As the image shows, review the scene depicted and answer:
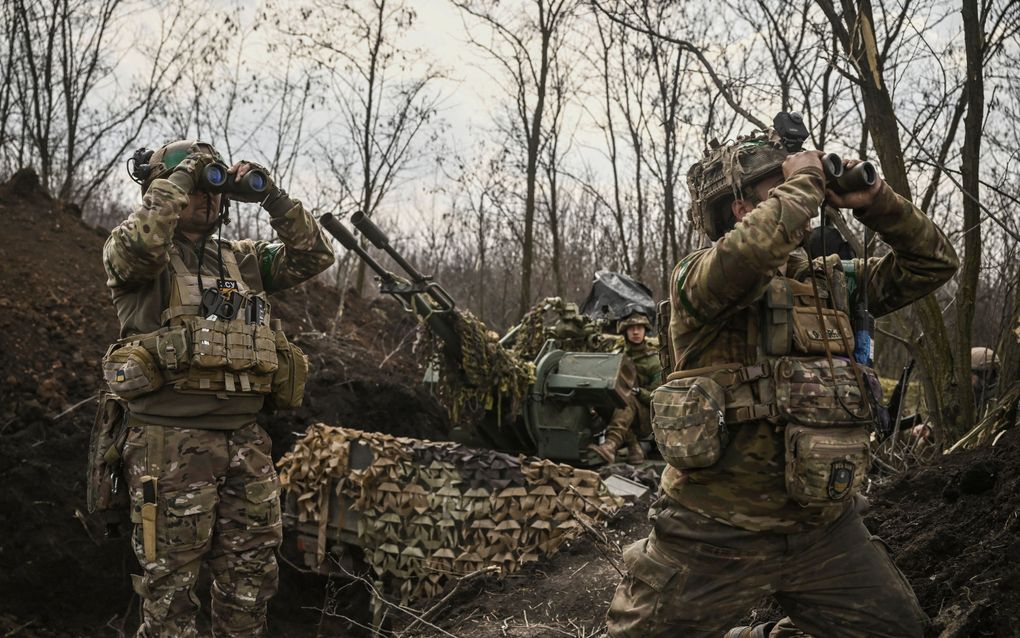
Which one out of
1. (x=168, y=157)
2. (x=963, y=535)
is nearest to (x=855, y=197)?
(x=963, y=535)

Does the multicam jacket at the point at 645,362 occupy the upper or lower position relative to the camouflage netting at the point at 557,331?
lower

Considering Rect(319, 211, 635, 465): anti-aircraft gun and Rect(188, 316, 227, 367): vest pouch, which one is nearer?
Rect(188, 316, 227, 367): vest pouch

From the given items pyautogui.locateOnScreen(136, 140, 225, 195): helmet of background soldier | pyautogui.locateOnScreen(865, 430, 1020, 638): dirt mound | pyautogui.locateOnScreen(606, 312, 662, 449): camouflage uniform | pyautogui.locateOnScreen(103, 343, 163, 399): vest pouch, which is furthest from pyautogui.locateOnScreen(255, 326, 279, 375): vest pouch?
pyautogui.locateOnScreen(606, 312, 662, 449): camouflage uniform

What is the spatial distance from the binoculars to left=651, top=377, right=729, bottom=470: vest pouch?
81.1 inches

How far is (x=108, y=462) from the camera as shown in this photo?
369 centimetres

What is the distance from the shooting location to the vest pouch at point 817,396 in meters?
2.50

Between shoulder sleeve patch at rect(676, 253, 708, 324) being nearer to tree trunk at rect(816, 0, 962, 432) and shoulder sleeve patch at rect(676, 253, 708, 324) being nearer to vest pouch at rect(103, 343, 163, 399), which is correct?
vest pouch at rect(103, 343, 163, 399)

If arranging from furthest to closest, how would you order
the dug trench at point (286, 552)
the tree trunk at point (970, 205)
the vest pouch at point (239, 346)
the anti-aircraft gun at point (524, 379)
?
1. the anti-aircraft gun at point (524, 379)
2. the tree trunk at point (970, 205)
3. the vest pouch at point (239, 346)
4. the dug trench at point (286, 552)

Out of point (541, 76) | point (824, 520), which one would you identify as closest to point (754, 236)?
point (824, 520)

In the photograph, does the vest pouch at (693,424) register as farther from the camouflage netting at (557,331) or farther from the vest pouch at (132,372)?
the camouflage netting at (557,331)

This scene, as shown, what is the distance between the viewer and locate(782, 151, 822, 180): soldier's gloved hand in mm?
2533

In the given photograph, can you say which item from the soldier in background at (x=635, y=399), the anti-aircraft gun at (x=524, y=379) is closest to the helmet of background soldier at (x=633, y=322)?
the soldier in background at (x=635, y=399)

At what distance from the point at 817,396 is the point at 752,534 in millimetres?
447

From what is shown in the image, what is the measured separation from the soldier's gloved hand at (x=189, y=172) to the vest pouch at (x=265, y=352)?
0.68 metres
